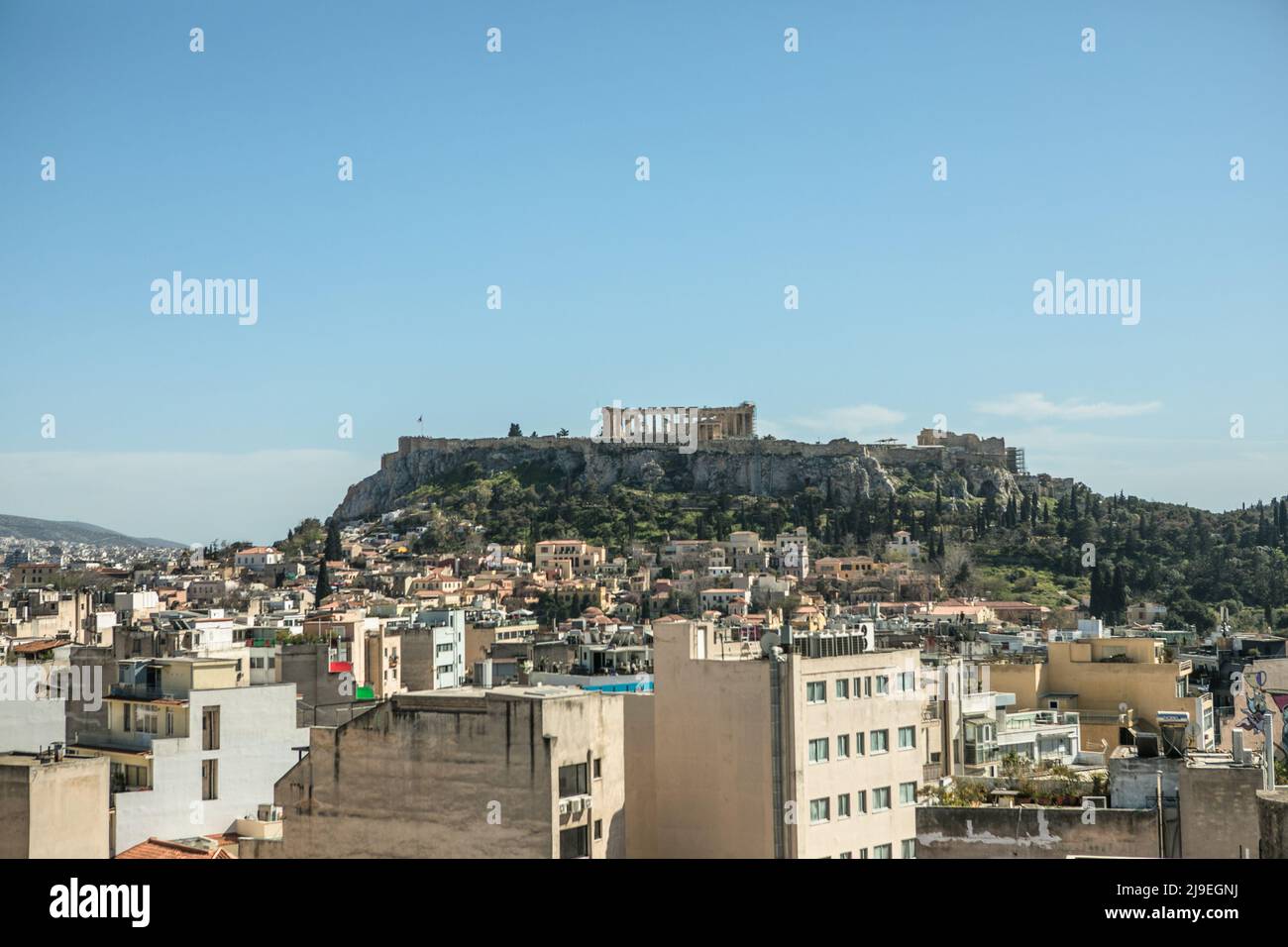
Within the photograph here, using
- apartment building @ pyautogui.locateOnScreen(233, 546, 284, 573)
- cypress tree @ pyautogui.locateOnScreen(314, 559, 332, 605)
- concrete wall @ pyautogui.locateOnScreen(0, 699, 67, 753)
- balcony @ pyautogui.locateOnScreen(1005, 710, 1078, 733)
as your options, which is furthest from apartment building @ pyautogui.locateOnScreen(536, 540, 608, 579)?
concrete wall @ pyautogui.locateOnScreen(0, 699, 67, 753)

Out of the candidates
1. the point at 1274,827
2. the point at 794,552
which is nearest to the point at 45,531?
the point at 794,552

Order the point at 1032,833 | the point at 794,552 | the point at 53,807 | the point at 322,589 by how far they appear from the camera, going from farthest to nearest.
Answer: the point at 794,552 → the point at 322,589 → the point at 53,807 → the point at 1032,833

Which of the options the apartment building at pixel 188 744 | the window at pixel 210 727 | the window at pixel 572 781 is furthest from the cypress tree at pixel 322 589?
the window at pixel 572 781

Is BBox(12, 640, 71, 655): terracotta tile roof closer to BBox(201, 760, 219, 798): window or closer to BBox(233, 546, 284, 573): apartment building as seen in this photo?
BBox(201, 760, 219, 798): window

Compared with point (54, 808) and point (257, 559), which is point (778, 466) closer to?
point (257, 559)

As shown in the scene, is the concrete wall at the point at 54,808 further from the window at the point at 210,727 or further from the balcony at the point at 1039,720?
the balcony at the point at 1039,720

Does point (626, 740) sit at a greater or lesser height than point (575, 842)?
greater
